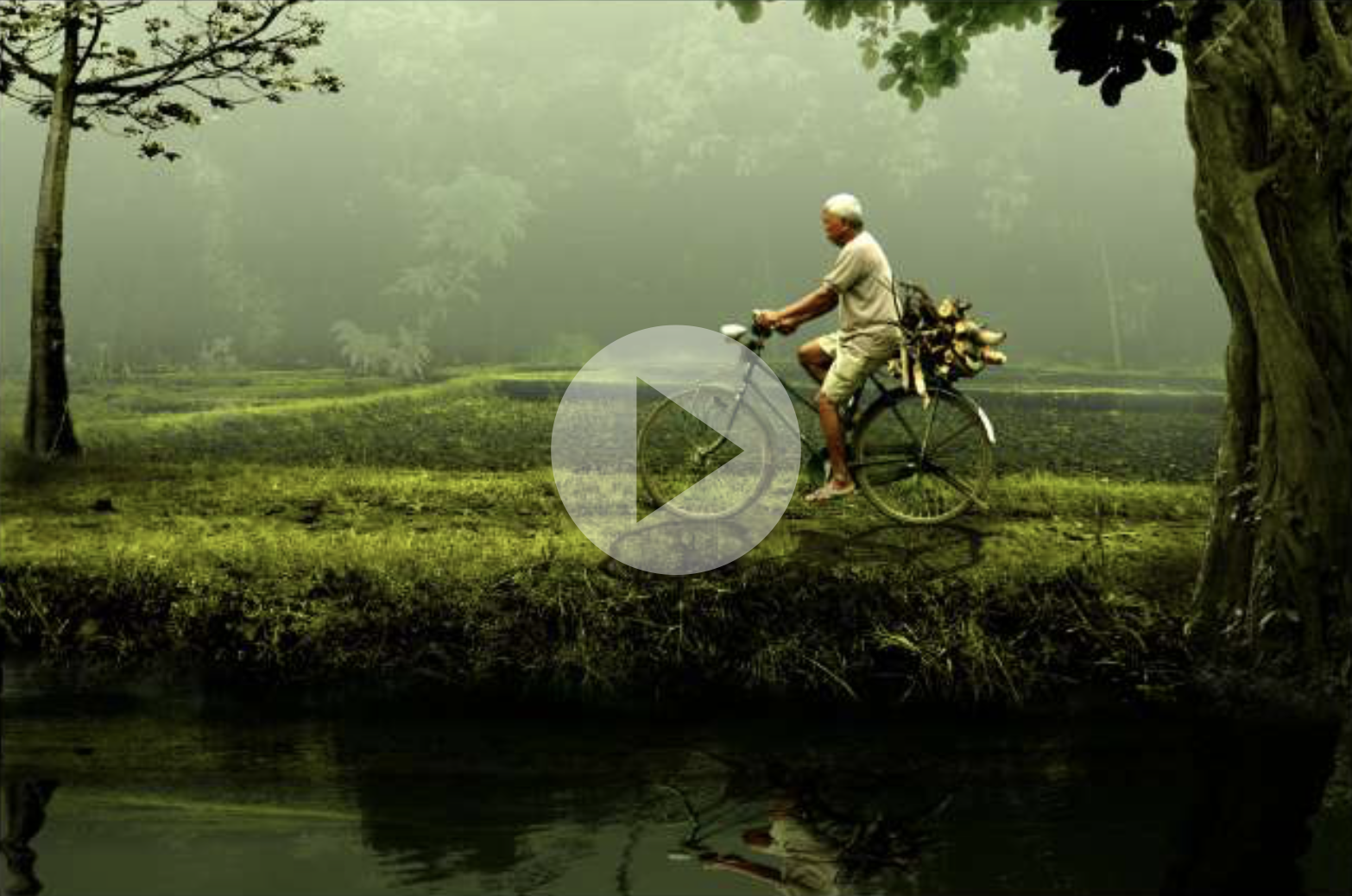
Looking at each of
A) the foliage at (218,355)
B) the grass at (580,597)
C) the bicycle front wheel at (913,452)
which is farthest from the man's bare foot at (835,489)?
the foliage at (218,355)

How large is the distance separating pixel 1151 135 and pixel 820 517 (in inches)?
1342

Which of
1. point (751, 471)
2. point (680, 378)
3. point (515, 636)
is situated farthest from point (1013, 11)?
point (680, 378)

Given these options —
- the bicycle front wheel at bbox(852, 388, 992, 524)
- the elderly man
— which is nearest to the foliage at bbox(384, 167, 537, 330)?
the bicycle front wheel at bbox(852, 388, 992, 524)

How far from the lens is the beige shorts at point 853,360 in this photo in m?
10.1

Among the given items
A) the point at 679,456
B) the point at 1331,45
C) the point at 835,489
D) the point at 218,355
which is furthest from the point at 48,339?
the point at 218,355

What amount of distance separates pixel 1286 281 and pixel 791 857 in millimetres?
4656

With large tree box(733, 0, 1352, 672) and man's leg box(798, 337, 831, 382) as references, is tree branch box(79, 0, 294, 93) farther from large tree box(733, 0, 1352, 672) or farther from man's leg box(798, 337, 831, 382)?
large tree box(733, 0, 1352, 672)

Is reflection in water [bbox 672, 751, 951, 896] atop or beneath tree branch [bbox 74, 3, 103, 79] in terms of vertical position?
beneath

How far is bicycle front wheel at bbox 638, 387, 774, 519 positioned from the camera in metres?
10.2

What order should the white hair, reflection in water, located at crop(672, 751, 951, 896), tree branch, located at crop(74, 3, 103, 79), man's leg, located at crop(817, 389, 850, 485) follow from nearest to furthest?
reflection in water, located at crop(672, 751, 951, 896) → the white hair → man's leg, located at crop(817, 389, 850, 485) → tree branch, located at crop(74, 3, 103, 79)

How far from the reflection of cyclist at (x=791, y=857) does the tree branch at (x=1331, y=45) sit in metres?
4.89

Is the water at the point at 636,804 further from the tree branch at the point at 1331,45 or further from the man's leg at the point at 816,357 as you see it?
the tree branch at the point at 1331,45

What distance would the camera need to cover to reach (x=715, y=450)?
10.4m

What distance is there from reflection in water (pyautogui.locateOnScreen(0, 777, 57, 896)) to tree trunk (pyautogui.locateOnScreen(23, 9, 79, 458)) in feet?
21.1
